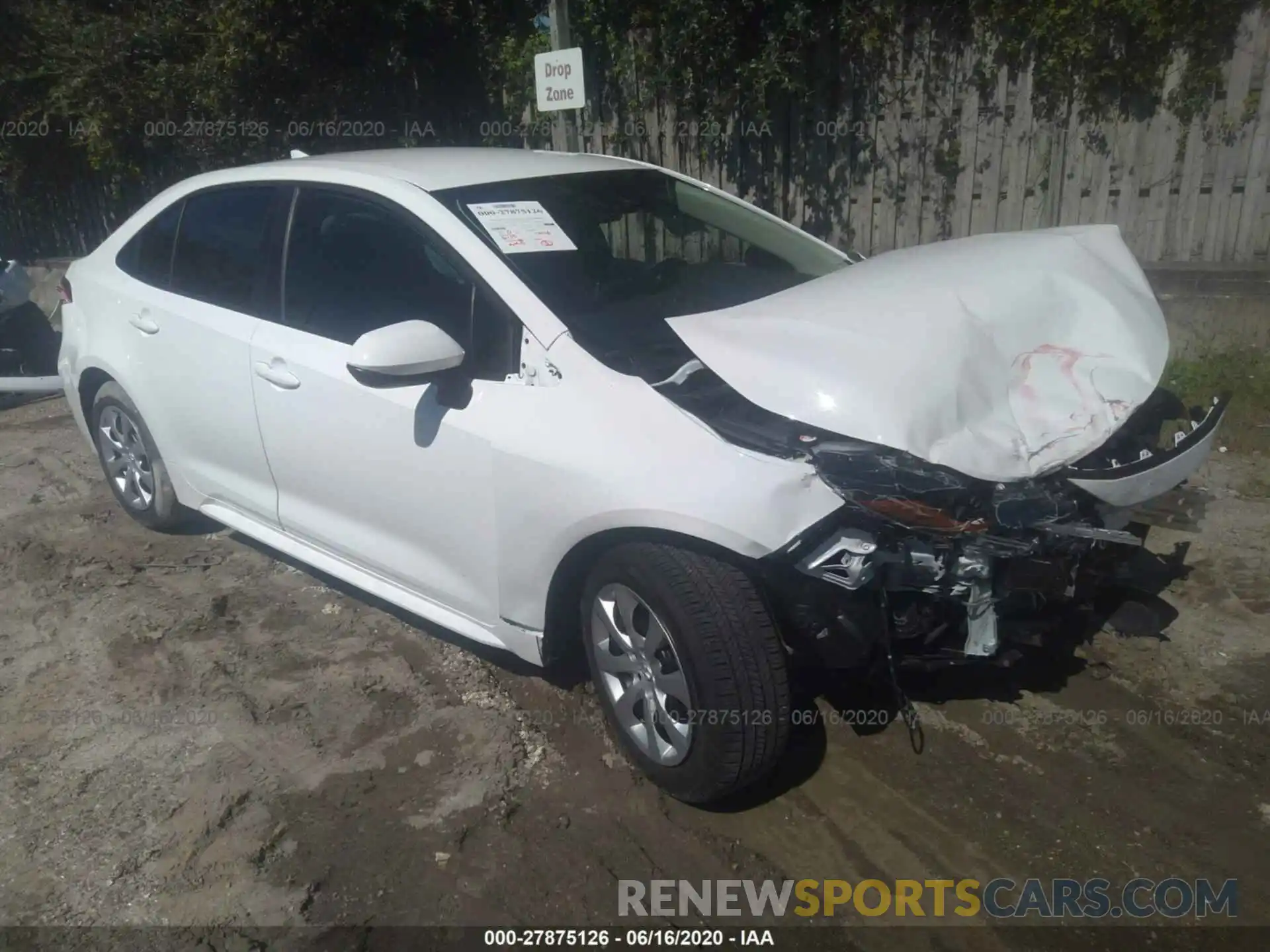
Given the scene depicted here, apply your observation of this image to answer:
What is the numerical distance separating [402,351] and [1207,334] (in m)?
5.42

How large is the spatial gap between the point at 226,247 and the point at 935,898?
3571 mm

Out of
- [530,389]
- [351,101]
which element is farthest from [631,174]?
[351,101]

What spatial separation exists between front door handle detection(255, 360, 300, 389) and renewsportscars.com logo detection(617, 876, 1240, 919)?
208 centimetres

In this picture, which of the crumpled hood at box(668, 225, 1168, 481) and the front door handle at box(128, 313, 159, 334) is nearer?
the crumpled hood at box(668, 225, 1168, 481)

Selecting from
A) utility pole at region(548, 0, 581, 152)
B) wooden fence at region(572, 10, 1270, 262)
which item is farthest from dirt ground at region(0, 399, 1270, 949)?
utility pole at region(548, 0, 581, 152)

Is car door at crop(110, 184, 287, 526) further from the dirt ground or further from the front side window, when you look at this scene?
the dirt ground

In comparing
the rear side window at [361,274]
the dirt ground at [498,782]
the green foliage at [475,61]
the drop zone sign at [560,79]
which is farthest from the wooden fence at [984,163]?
the rear side window at [361,274]

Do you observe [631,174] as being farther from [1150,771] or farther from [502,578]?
[1150,771]

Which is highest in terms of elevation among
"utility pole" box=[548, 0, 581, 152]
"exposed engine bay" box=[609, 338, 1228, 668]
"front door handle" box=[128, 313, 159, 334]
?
"utility pole" box=[548, 0, 581, 152]

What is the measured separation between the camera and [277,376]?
3783 mm

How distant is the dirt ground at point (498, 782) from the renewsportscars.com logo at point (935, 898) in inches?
1.5

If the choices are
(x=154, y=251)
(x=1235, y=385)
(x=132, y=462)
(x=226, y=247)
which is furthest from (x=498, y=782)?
(x=1235, y=385)

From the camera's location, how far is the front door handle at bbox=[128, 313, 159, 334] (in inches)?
176

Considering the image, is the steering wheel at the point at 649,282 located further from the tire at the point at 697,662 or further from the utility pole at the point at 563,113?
the utility pole at the point at 563,113
